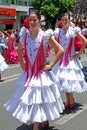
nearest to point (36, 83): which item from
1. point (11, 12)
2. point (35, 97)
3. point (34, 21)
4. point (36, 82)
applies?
point (36, 82)

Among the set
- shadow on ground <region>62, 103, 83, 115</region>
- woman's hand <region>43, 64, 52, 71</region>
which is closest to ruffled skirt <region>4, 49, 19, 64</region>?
shadow on ground <region>62, 103, 83, 115</region>

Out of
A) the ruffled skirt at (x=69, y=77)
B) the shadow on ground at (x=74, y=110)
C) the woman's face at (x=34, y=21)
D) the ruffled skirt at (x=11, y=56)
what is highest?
the woman's face at (x=34, y=21)

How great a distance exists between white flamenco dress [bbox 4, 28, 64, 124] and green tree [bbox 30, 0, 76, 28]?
53.0 metres

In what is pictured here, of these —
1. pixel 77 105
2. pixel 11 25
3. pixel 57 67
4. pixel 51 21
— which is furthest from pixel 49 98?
pixel 51 21

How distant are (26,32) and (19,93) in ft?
3.06

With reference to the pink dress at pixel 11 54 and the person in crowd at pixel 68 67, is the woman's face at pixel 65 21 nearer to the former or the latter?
the person in crowd at pixel 68 67

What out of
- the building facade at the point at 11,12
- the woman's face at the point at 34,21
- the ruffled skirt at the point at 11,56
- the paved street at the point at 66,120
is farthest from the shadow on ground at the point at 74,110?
the building facade at the point at 11,12

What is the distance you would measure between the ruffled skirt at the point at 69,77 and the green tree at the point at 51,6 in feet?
168

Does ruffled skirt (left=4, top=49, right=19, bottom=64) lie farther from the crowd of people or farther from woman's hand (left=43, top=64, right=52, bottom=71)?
woman's hand (left=43, top=64, right=52, bottom=71)

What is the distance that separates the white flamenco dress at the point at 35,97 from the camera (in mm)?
5730

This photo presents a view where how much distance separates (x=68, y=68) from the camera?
7836 millimetres

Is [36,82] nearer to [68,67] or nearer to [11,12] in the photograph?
[68,67]

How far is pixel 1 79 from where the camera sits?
13172 millimetres

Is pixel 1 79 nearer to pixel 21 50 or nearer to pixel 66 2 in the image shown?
pixel 21 50
